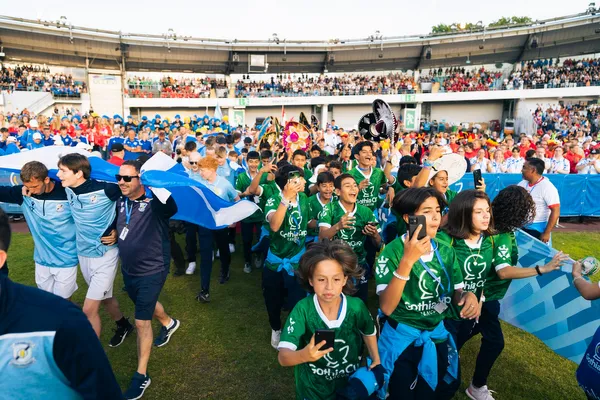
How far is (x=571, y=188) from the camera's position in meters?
10.2

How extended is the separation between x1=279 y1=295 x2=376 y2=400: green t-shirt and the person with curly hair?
4.78 feet

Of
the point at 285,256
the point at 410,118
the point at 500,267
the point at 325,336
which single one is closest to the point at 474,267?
the point at 500,267

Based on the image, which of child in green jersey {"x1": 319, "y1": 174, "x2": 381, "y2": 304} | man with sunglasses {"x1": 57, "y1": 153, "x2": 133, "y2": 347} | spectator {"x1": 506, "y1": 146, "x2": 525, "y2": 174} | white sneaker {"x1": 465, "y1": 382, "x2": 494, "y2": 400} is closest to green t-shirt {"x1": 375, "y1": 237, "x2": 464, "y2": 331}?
child in green jersey {"x1": 319, "y1": 174, "x2": 381, "y2": 304}

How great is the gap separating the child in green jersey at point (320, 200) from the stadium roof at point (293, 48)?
1355 inches

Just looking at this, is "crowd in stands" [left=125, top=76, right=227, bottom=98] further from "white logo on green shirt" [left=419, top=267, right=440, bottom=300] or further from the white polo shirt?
"white logo on green shirt" [left=419, top=267, right=440, bottom=300]

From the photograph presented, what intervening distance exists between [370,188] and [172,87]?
3354cm

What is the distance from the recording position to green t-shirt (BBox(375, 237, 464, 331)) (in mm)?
2666

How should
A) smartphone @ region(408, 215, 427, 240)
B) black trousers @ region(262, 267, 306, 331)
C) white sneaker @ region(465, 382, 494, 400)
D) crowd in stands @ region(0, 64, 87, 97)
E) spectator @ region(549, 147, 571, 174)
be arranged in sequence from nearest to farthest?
smartphone @ region(408, 215, 427, 240)
white sneaker @ region(465, 382, 494, 400)
black trousers @ region(262, 267, 306, 331)
spectator @ region(549, 147, 571, 174)
crowd in stands @ region(0, 64, 87, 97)

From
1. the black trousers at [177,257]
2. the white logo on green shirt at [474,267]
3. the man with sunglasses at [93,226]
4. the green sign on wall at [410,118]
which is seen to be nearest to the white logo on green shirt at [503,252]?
the white logo on green shirt at [474,267]

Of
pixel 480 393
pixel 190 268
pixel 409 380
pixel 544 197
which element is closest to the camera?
pixel 409 380

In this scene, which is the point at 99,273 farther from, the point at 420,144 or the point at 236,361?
the point at 420,144

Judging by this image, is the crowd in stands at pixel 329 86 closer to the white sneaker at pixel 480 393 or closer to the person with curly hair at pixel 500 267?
the person with curly hair at pixel 500 267

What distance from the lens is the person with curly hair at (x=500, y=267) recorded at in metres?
3.28

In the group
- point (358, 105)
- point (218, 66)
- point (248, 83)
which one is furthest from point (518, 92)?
point (218, 66)
